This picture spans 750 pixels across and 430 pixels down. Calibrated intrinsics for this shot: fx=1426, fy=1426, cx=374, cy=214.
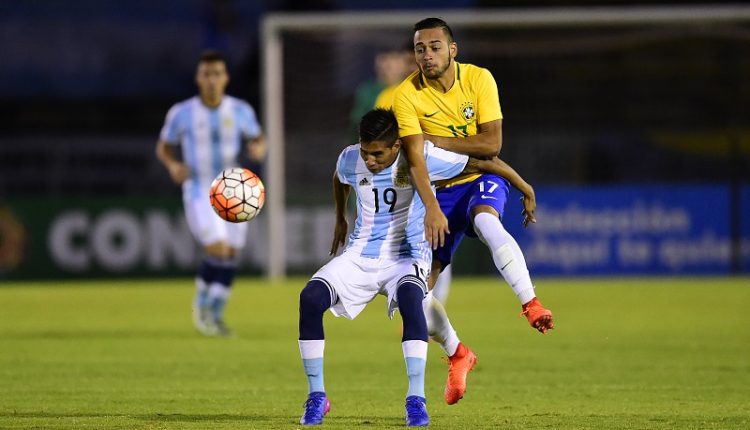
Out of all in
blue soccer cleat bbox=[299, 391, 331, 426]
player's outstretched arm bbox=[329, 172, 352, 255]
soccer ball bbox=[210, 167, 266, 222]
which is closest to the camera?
blue soccer cleat bbox=[299, 391, 331, 426]

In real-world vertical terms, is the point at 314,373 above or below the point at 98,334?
above

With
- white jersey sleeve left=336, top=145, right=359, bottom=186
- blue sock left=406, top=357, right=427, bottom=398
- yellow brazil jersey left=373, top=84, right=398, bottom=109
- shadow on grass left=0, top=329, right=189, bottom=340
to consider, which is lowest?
shadow on grass left=0, top=329, right=189, bottom=340

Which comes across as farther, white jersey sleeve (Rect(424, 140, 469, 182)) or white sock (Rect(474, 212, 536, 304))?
white sock (Rect(474, 212, 536, 304))

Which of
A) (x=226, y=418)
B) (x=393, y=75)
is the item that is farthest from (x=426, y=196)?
(x=393, y=75)

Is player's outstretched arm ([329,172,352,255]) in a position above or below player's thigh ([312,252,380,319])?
above

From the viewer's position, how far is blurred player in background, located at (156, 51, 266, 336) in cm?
1203

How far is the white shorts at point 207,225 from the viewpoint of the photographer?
12.1m

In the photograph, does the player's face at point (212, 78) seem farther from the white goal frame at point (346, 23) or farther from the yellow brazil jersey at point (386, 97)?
the white goal frame at point (346, 23)

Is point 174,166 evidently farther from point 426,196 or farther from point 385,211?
point 426,196

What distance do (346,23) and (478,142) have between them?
11251 mm

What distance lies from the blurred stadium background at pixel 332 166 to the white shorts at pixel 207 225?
0.82 meters

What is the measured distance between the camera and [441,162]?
712 centimetres

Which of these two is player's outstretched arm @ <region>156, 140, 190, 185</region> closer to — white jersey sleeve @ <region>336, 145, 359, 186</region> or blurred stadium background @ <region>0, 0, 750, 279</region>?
white jersey sleeve @ <region>336, 145, 359, 186</region>

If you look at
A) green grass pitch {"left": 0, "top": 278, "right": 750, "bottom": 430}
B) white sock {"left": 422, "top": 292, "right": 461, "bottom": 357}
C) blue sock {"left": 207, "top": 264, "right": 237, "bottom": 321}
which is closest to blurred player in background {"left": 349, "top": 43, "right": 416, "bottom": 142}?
blue sock {"left": 207, "top": 264, "right": 237, "bottom": 321}
